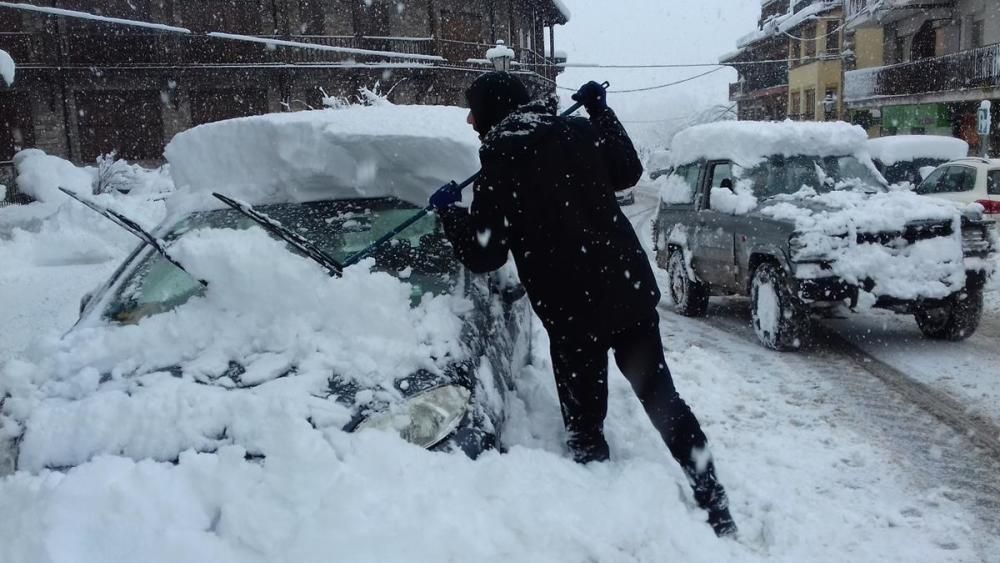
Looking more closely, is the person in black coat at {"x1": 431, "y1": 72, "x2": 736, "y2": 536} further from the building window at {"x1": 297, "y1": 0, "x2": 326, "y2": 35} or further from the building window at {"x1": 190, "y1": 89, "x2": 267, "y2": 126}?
the building window at {"x1": 297, "y1": 0, "x2": 326, "y2": 35}

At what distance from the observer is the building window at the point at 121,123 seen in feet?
82.7

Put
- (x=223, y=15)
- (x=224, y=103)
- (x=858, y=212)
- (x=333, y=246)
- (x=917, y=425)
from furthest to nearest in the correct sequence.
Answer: (x=224, y=103), (x=223, y=15), (x=858, y=212), (x=917, y=425), (x=333, y=246)

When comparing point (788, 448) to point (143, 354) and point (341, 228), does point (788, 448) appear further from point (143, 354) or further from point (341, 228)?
point (143, 354)

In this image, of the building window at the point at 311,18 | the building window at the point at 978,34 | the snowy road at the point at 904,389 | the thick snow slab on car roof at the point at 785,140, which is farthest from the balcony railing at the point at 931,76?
the building window at the point at 311,18

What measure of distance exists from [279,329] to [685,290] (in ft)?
19.8

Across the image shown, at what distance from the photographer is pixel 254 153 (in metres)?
4.20

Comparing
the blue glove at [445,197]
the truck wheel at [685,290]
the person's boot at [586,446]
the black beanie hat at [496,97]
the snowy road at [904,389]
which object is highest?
the black beanie hat at [496,97]

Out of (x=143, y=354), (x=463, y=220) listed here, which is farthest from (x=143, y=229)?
(x=463, y=220)

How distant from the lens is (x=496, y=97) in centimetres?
318

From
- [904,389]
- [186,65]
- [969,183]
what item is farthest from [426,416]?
[186,65]

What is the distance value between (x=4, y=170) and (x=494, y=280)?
78.4 feet

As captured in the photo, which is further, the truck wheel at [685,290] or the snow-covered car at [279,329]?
the truck wheel at [685,290]

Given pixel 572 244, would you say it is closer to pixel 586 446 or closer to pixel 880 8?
pixel 586 446

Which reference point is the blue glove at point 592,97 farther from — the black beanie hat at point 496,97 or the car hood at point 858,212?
the car hood at point 858,212
